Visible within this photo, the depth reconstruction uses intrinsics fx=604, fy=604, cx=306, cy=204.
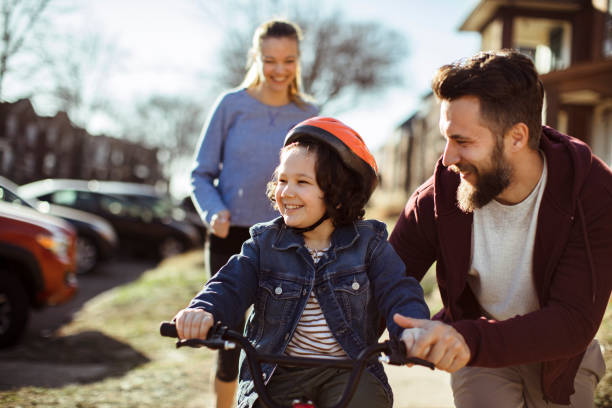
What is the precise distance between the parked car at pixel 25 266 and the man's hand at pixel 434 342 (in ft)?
17.5

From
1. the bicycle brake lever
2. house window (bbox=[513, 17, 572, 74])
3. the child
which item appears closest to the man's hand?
the bicycle brake lever

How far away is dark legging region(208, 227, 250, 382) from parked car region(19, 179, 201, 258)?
39.6 feet

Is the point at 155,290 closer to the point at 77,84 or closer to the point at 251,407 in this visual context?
the point at 251,407

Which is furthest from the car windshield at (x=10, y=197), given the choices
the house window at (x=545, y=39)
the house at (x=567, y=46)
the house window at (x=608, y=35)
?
the house window at (x=608, y=35)

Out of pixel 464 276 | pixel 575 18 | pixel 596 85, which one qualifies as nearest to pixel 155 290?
pixel 464 276

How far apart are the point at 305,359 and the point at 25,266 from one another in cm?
538

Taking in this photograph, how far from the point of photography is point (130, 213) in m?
15.5

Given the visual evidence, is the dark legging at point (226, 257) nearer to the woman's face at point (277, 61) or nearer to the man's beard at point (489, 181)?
the woman's face at point (277, 61)

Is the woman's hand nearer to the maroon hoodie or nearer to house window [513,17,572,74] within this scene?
the maroon hoodie

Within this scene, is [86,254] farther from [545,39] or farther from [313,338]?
[545,39]

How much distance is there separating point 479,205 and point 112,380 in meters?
4.08

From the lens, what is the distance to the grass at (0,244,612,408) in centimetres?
441

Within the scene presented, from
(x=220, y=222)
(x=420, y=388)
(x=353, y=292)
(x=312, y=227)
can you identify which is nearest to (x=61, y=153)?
(x=420, y=388)

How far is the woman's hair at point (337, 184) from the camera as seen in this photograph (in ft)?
7.86
